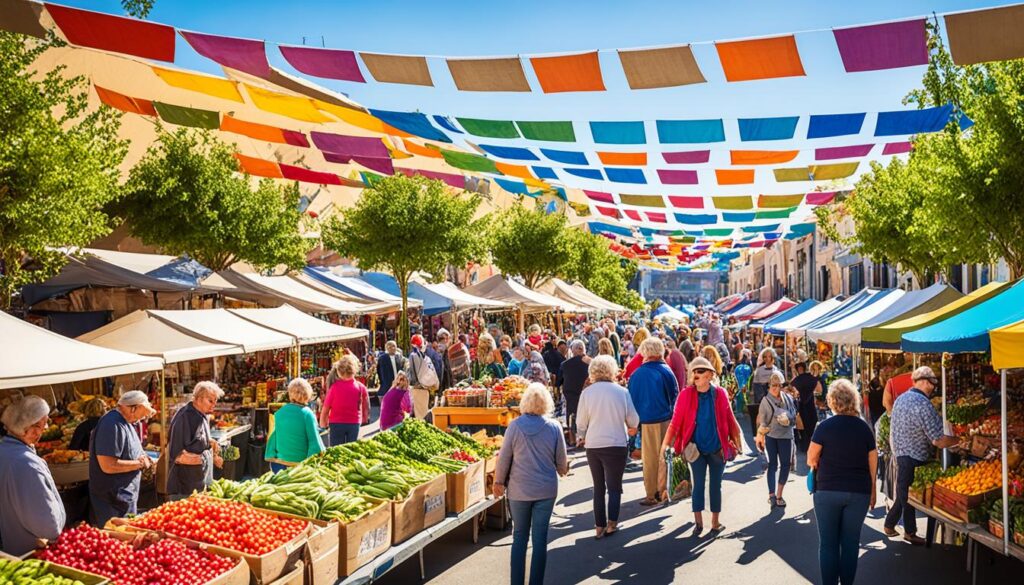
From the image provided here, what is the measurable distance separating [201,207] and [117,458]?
11.3 meters

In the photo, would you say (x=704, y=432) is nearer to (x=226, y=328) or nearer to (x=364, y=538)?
(x=364, y=538)

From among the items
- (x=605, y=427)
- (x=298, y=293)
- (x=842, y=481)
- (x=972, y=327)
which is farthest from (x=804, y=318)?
(x=842, y=481)

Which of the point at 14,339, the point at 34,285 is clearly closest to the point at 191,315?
the point at 34,285

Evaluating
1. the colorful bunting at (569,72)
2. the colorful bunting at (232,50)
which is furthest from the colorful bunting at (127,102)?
the colorful bunting at (569,72)

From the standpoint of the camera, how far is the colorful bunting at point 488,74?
9.39 m

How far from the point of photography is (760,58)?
8.73 m

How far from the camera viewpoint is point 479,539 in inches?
326

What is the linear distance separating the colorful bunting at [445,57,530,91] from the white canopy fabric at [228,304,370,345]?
→ 491cm

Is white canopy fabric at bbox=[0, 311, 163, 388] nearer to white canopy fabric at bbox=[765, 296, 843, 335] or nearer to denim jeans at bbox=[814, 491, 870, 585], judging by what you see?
denim jeans at bbox=[814, 491, 870, 585]

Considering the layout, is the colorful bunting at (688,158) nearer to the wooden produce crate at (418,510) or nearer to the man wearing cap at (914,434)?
the man wearing cap at (914,434)

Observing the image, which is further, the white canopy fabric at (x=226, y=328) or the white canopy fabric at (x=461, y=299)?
the white canopy fabric at (x=461, y=299)

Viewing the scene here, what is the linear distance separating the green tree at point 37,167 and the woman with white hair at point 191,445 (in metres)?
3.38

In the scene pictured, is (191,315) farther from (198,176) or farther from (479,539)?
(198,176)

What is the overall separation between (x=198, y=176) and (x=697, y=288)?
612 feet
